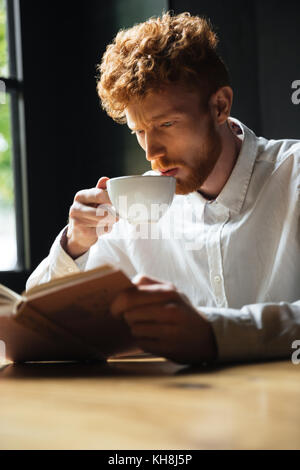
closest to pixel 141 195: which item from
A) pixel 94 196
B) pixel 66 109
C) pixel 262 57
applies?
pixel 94 196

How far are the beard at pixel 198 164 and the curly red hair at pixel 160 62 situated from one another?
12 cm

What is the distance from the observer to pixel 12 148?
10.5 feet

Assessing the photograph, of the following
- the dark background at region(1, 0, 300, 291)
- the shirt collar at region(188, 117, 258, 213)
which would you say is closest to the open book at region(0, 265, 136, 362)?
the shirt collar at region(188, 117, 258, 213)

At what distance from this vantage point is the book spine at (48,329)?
0.85 m

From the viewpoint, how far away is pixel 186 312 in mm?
845

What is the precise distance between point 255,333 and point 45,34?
287cm

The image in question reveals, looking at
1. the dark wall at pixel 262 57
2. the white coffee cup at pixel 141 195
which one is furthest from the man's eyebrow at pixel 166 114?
the dark wall at pixel 262 57

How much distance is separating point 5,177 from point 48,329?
241 cm

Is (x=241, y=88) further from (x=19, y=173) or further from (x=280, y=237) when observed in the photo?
(x=19, y=173)

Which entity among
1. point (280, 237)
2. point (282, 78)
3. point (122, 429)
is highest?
point (282, 78)

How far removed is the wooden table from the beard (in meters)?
0.78

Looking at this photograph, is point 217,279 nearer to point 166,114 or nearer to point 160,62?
point 166,114

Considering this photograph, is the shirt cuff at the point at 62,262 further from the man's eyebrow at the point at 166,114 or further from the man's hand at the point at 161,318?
the man's hand at the point at 161,318

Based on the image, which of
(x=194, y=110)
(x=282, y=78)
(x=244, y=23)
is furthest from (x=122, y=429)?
(x=244, y=23)
